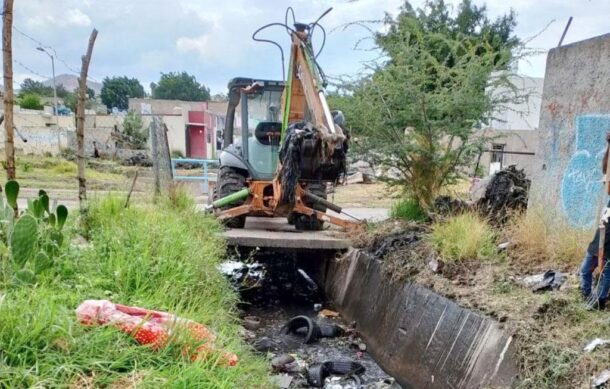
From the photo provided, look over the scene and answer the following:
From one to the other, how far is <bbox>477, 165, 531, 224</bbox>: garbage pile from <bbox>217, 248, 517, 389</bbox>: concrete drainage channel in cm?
188

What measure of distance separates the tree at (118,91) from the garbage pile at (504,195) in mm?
55528

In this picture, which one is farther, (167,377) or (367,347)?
(367,347)

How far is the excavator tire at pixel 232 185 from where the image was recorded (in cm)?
723

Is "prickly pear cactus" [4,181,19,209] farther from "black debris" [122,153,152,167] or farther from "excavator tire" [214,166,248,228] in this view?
"black debris" [122,153,152,167]

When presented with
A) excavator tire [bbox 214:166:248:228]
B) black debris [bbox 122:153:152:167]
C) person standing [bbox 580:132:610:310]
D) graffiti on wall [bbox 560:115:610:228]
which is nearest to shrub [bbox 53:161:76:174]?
black debris [bbox 122:153:152:167]

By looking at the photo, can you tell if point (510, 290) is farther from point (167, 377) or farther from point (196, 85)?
point (196, 85)

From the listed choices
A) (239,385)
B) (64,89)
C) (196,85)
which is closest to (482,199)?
(239,385)

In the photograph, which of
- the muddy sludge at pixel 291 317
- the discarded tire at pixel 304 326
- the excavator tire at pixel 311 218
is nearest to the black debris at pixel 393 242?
the muddy sludge at pixel 291 317

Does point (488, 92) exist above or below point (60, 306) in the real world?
above

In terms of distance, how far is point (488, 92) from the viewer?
684cm

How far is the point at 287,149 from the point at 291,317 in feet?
8.21

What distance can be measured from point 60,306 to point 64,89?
67.7m

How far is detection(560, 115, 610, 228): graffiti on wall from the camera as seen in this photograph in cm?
452

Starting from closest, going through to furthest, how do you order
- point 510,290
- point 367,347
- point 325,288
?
point 510,290 < point 367,347 < point 325,288
